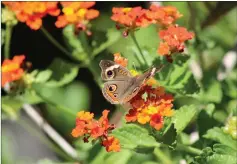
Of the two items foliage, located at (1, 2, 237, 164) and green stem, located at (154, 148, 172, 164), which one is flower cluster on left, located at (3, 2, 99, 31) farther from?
green stem, located at (154, 148, 172, 164)

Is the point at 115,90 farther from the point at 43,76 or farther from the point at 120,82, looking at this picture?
the point at 43,76

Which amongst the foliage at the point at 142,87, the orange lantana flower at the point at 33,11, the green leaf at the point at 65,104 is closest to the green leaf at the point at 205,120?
the foliage at the point at 142,87

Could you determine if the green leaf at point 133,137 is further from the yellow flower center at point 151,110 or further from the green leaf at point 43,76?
the green leaf at point 43,76

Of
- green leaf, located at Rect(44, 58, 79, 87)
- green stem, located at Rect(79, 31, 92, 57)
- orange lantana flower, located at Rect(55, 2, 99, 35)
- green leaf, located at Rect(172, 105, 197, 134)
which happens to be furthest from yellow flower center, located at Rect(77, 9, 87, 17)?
green leaf, located at Rect(172, 105, 197, 134)

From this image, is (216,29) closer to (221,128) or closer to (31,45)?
(31,45)

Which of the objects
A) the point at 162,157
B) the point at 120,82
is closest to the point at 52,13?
the point at 120,82

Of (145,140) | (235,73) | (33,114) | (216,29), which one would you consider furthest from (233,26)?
(145,140)
